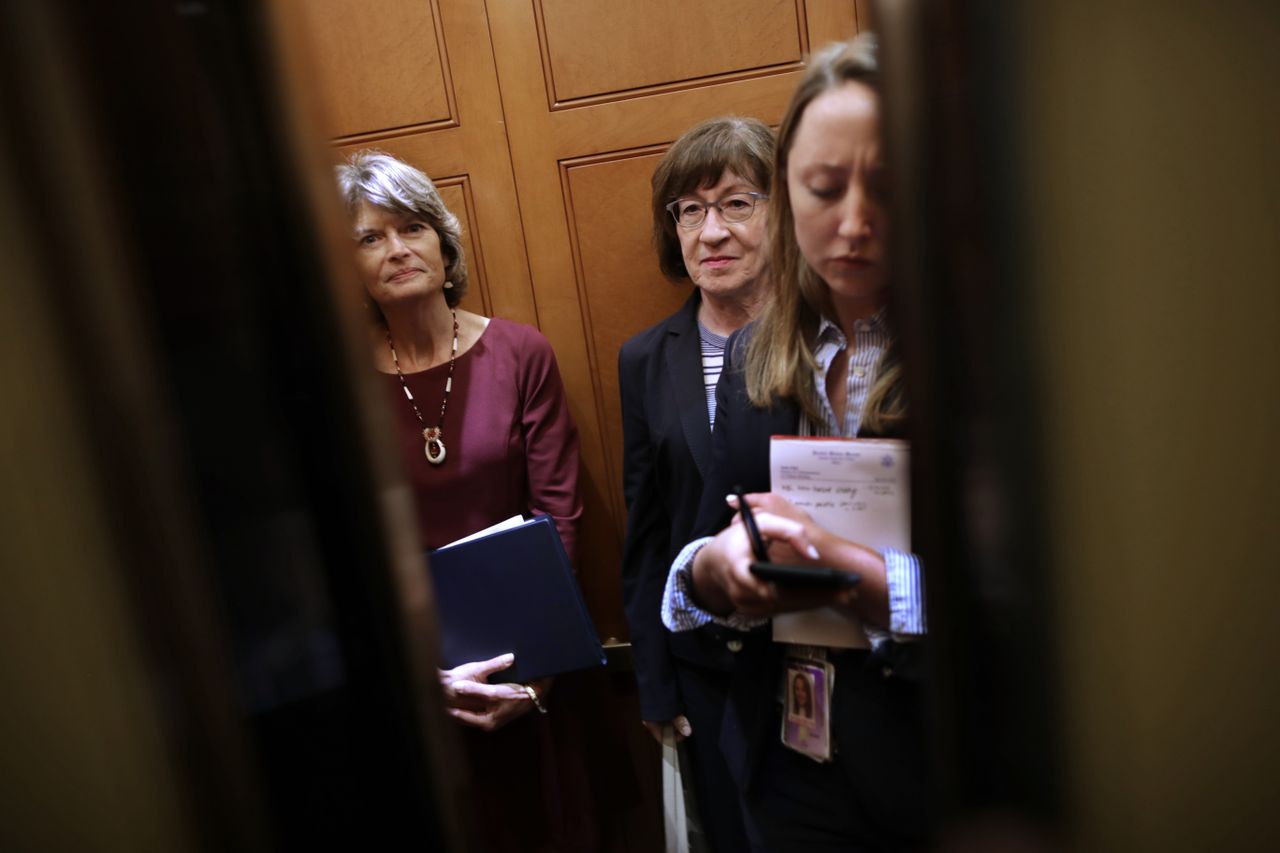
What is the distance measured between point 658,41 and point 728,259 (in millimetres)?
597

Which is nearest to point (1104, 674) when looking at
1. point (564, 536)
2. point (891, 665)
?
point (891, 665)

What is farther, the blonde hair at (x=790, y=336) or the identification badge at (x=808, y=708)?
the identification badge at (x=808, y=708)

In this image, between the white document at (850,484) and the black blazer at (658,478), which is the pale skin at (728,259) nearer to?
the black blazer at (658,478)

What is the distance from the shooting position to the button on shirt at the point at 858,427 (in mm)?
455

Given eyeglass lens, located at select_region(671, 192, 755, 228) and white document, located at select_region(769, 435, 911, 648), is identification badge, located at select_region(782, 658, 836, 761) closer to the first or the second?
white document, located at select_region(769, 435, 911, 648)

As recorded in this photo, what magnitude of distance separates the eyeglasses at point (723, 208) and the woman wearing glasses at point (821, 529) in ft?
1.71

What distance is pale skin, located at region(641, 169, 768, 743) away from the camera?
119cm

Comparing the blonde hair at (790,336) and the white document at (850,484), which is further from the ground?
the blonde hair at (790,336)

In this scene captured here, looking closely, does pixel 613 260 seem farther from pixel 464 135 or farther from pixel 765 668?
pixel 765 668

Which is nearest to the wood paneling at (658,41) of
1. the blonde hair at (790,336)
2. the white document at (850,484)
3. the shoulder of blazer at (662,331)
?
the shoulder of blazer at (662,331)

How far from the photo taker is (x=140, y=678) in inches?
10.8

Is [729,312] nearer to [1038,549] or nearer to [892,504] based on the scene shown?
[892,504]

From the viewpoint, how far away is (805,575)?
47 centimetres

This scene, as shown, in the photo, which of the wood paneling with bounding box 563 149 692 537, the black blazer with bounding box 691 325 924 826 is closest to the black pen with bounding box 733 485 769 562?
the black blazer with bounding box 691 325 924 826
